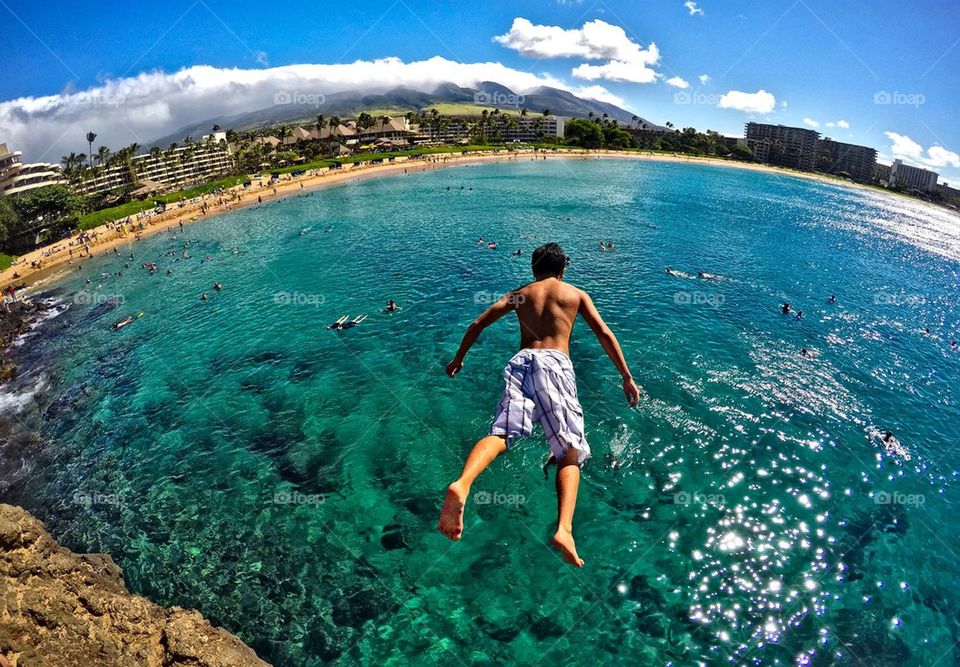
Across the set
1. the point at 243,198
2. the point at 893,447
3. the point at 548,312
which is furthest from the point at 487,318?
the point at 243,198

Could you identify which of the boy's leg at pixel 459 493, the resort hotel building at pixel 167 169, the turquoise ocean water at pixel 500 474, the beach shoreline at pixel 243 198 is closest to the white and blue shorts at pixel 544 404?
the boy's leg at pixel 459 493

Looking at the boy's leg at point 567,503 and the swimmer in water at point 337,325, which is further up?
the boy's leg at point 567,503

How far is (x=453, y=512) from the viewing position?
4.58m

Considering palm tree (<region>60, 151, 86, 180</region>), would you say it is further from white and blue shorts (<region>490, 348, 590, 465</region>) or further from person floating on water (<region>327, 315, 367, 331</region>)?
white and blue shorts (<region>490, 348, 590, 465</region>)

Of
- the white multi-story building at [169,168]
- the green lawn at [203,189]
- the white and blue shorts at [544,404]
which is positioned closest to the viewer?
the white and blue shorts at [544,404]

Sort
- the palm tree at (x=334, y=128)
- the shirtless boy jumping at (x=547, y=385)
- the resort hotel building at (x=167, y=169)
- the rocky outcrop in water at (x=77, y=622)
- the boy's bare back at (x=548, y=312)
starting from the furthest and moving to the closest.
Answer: the palm tree at (x=334, y=128) → the resort hotel building at (x=167, y=169) → the rocky outcrop in water at (x=77, y=622) → the boy's bare back at (x=548, y=312) → the shirtless boy jumping at (x=547, y=385)

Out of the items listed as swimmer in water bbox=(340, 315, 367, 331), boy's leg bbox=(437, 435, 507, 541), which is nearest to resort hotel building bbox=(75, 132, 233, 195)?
swimmer in water bbox=(340, 315, 367, 331)

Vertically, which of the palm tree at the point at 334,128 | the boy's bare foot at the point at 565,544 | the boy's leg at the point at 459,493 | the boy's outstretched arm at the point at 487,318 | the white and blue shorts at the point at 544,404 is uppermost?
the palm tree at the point at 334,128

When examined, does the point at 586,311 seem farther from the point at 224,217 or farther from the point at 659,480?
the point at 224,217

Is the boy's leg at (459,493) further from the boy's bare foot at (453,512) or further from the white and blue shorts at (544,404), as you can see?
the white and blue shorts at (544,404)

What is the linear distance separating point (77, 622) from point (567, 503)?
10.8m

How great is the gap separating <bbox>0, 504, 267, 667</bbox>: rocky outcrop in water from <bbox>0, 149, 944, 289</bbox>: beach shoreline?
180 ft

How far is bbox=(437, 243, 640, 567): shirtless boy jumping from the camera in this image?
15.4ft

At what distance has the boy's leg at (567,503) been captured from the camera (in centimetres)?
448
